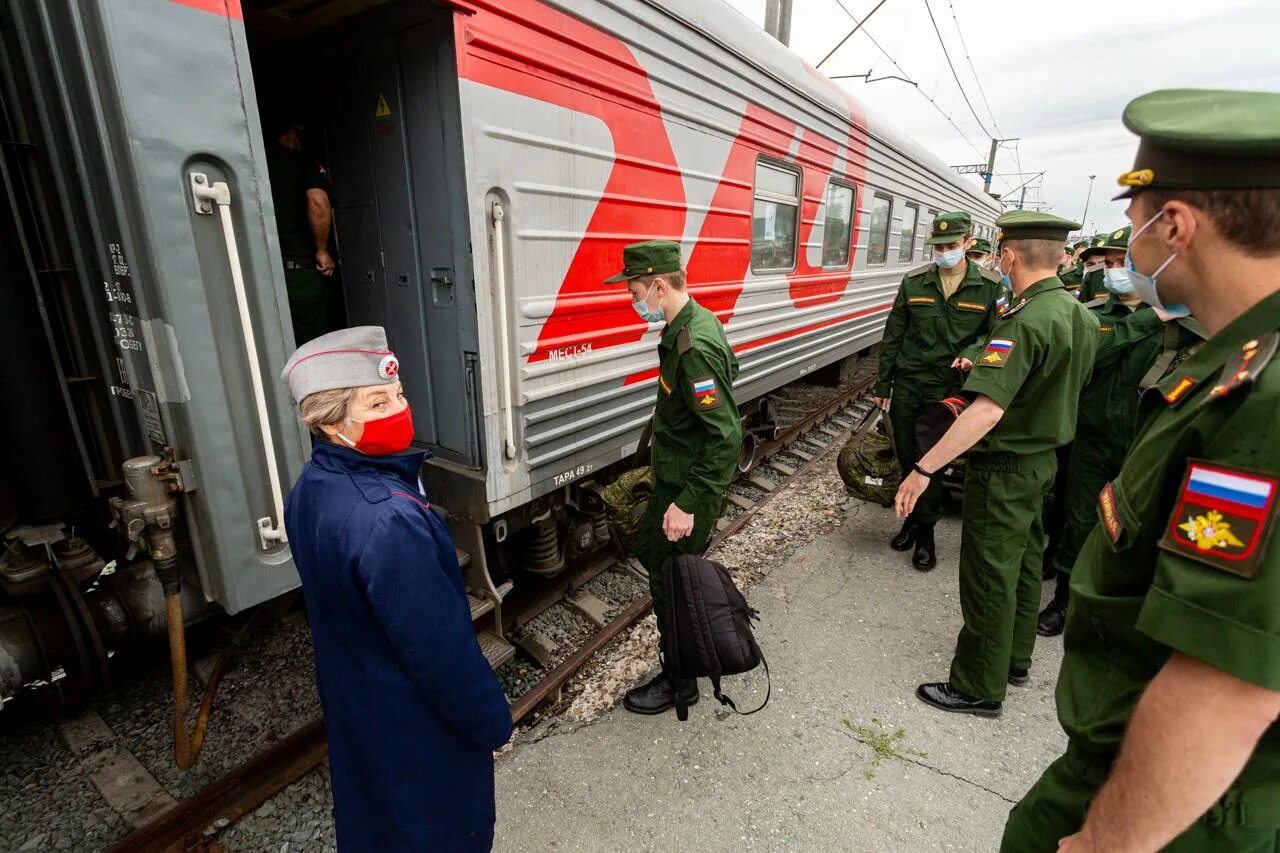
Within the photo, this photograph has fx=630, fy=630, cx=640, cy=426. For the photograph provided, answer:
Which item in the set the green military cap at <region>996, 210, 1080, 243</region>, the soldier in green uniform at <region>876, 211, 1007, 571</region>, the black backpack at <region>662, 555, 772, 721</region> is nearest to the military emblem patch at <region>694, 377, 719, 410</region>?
the black backpack at <region>662, 555, 772, 721</region>

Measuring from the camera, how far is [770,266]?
15.6ft

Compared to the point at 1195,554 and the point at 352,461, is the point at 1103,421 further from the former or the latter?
the point at 352,461

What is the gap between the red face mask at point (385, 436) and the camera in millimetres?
1364

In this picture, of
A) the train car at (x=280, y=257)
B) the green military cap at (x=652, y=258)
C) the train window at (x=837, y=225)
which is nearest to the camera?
the train car at (x=280, y=257)

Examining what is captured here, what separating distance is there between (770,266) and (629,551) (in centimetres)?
240

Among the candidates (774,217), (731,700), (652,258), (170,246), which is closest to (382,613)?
(170,246)

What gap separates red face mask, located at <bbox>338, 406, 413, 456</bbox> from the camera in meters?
1.36

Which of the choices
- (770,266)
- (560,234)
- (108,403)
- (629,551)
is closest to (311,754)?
(108,403)

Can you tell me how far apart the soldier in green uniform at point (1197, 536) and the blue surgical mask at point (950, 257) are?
121 inches

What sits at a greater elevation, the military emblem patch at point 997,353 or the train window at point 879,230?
the train window at point 879,230

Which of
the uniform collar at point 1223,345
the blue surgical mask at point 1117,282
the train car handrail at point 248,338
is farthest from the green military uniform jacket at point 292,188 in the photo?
the blue surgical mask at point 1117,282

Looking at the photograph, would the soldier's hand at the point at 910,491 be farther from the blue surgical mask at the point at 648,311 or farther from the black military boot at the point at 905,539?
the black military boot at the point at 905,539

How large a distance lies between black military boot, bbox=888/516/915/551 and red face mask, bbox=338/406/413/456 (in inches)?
146

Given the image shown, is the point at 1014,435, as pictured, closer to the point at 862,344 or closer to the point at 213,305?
the point at 213,305
